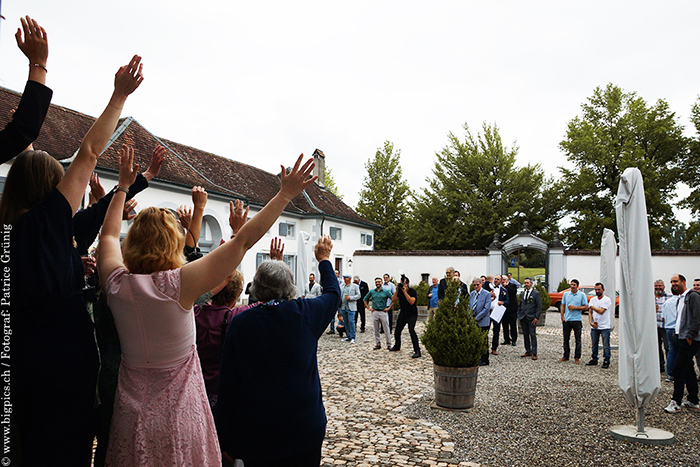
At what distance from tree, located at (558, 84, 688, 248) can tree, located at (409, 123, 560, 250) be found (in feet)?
11.2

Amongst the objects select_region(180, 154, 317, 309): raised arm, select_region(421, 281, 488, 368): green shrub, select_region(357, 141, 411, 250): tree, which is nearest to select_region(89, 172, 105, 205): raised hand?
select_region(180, 154, 317, 309): raised arm

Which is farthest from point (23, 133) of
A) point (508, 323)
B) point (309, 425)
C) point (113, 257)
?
point (508, 323)

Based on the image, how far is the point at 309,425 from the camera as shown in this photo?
8.72ft

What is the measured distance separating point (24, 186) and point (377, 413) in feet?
19.6

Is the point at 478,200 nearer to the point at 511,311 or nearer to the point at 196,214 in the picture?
the point at 511,311

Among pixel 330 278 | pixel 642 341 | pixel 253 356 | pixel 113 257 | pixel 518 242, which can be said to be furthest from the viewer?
pixel 518 242

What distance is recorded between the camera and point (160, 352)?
207cm

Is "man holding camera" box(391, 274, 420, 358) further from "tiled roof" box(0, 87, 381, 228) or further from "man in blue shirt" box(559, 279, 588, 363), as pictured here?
"tiled roof" box(0, 87, 381, 228)

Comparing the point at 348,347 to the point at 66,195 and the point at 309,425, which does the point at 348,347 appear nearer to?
the point at 309,425

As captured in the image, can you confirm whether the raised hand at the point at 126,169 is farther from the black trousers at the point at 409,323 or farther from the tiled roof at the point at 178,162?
the tiled roof at the point at 178,162

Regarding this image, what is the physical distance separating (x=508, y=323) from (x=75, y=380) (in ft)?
45.2

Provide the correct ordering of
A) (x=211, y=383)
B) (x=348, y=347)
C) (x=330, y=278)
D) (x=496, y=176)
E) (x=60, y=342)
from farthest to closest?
(x=496, y=176) < (x=348, y=347) < (x=211, y=383) < (x=330, y=278) < (x=60, y=342)

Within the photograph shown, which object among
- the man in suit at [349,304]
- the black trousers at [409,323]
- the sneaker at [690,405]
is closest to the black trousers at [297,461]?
the sneaker at [690,405]

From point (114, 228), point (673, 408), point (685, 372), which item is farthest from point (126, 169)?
point (685, 372)
